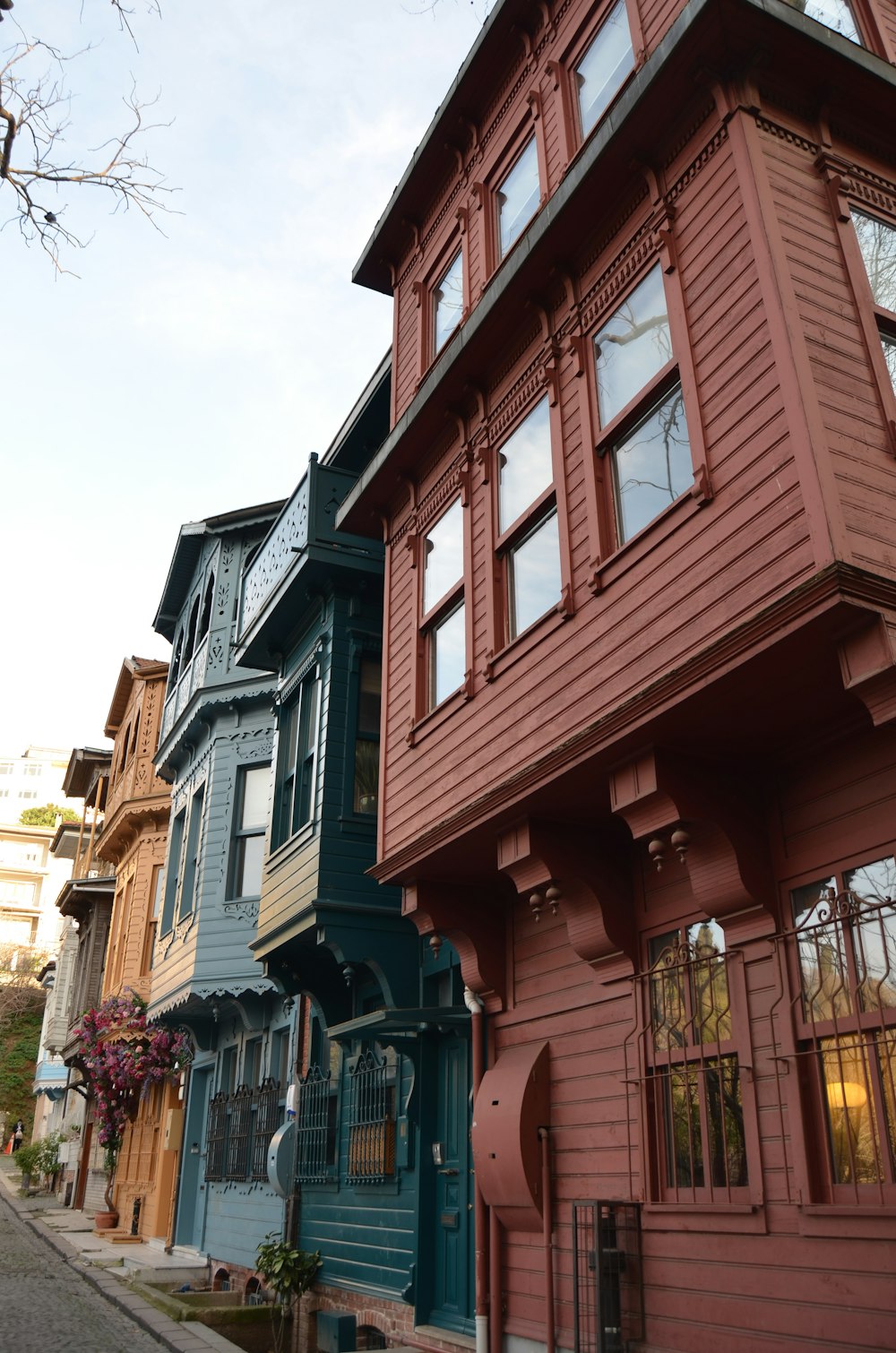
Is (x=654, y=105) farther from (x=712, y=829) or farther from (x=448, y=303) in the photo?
(x=712, y=829)

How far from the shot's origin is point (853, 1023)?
5.53 meters

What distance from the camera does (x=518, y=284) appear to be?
8641 mm

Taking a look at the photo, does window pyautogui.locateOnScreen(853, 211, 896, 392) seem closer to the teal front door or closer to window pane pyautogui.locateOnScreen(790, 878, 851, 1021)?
window pane pyautogui.locateOnScreen(790, 878, 851, 1021)

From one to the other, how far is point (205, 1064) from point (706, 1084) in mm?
13749

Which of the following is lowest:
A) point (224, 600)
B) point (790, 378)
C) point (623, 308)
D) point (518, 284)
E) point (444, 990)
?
point (444, 990)

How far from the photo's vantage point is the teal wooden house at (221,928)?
15125mm

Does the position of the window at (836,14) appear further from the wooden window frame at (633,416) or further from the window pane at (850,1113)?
the window pane at (850,1113)

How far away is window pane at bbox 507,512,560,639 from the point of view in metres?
8.09

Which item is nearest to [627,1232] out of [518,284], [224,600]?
[518,284]

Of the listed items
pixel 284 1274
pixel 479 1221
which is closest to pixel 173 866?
pixel 284 1274

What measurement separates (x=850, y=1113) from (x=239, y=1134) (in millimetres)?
11966

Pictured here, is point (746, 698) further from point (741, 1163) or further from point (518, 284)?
point (518, 284)

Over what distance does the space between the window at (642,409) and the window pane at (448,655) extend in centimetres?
237

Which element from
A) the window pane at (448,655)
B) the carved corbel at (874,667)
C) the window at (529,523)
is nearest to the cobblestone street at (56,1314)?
the window pane at (448,655)
